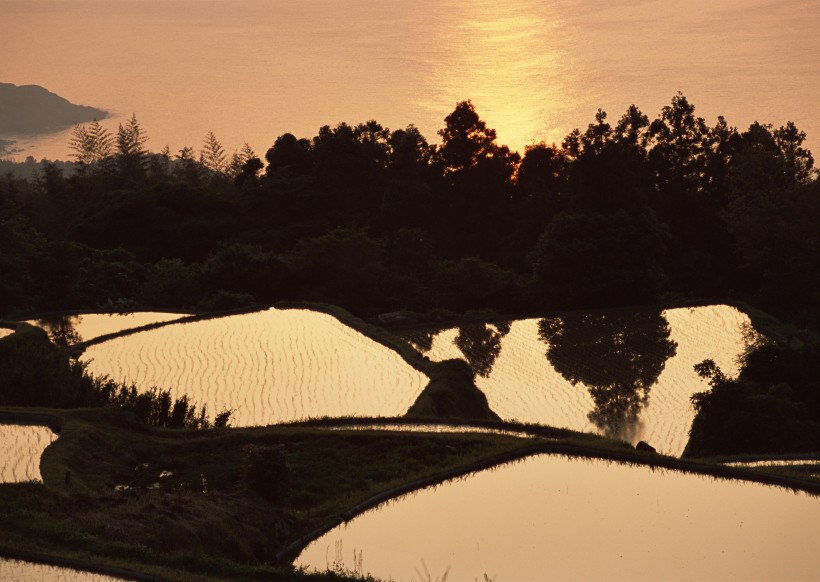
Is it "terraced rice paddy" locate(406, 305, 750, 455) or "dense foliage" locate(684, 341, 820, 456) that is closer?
"dense foliage" locate(684, 341, 820, 456)

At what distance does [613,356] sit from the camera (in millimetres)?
27594

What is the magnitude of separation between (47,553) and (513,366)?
1659cm

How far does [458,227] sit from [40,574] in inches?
1668

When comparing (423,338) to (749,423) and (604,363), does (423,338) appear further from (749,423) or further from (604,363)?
(749,423)

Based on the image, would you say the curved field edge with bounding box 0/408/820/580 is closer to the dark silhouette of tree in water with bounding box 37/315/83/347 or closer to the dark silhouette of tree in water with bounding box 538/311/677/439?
the dark silhouette of tree in water with bounding box 538/311/677/439

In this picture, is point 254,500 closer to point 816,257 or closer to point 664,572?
point 664,572

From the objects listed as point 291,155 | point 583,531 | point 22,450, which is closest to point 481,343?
point 22,450

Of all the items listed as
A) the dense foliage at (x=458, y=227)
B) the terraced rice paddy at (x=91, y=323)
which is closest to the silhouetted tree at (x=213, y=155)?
the dense foliage at (x=458, y=227)

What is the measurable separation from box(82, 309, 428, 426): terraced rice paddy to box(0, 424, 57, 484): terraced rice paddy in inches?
159

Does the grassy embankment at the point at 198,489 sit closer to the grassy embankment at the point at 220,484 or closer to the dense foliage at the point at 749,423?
the grassy embankment at the point at 220,484

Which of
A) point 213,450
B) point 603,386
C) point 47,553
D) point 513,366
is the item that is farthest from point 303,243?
point 47,553

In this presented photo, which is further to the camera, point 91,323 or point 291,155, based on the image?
point 291,155

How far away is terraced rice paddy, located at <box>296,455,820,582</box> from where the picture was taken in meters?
11.6

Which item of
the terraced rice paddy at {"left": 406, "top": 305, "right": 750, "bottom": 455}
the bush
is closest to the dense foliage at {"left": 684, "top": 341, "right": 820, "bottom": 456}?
the terraced rice paddy at {"left": 406, "top": 305, "right": 750, "bottom": 455}
